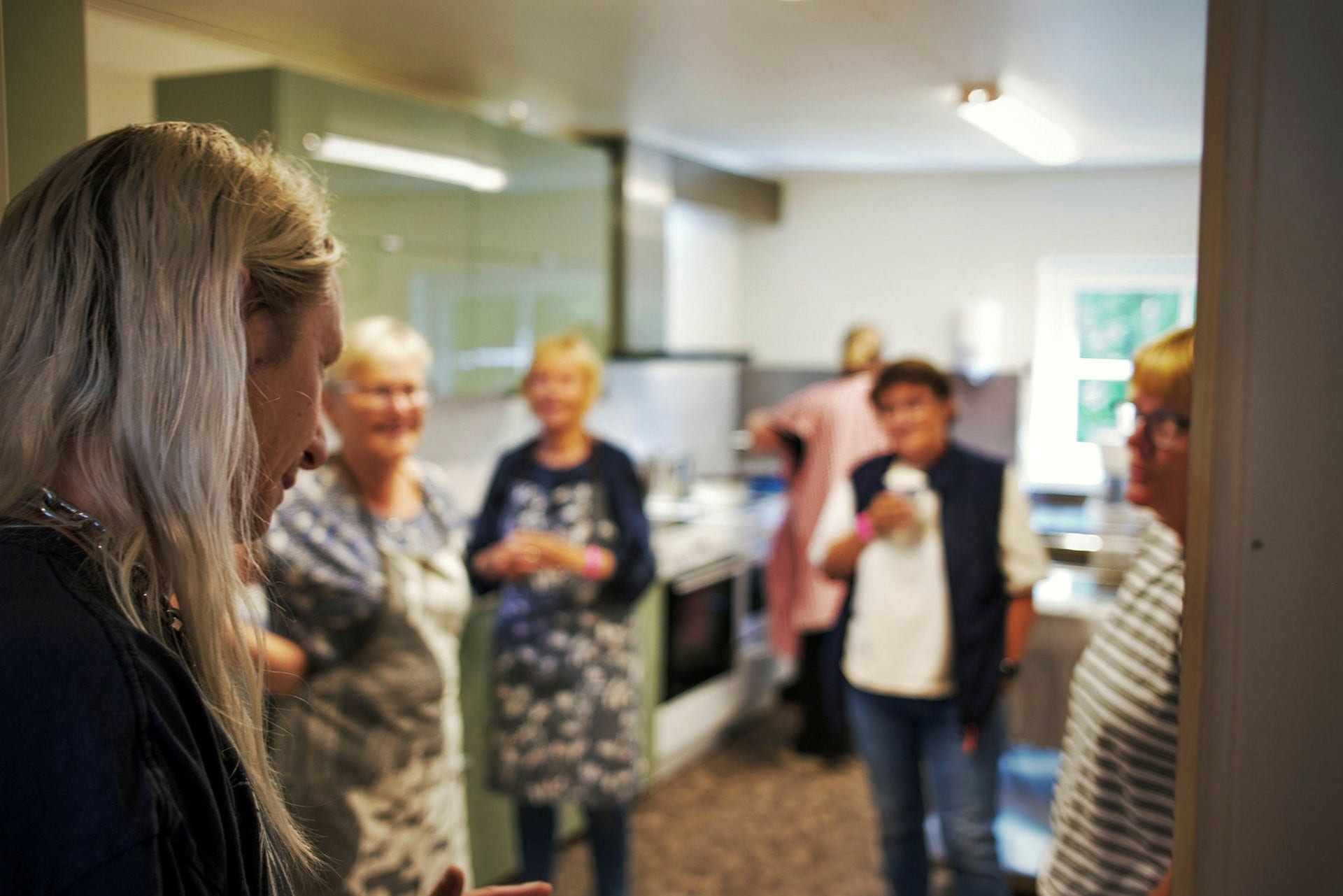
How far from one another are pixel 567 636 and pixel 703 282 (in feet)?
7.94

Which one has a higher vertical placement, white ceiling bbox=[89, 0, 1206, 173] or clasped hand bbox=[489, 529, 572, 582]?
white ceiling bbox=[89, 0, 1206, 173]

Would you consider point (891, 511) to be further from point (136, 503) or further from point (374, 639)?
point (136, 503)

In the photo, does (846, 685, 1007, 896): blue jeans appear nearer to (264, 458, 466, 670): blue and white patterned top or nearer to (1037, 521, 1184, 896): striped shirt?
(1037, 521, 1184, 896): striped shirt

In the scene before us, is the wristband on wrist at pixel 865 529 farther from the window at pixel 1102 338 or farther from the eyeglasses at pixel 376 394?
the eyeglasses at pixel 376 394

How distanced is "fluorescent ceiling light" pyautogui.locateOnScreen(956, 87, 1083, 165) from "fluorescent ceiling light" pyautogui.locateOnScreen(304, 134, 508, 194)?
72 centimetres

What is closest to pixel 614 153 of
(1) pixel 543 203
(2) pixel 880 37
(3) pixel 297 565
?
(1) pixel 543 203

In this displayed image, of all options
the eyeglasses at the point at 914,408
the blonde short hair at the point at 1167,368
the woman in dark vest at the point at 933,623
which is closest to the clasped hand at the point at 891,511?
the woman in dark vest at the point at 933,623

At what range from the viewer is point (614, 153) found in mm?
3398

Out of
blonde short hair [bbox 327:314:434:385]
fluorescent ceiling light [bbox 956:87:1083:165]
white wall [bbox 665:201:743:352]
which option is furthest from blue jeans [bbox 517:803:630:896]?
white wall [bbox 665:201:743:352]

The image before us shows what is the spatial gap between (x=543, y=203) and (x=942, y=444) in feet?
4.37

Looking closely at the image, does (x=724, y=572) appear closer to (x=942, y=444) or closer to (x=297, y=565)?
(x=942, y=444)

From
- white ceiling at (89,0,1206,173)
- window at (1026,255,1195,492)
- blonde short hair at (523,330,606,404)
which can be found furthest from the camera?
blonde short hair at (523,330,606,404)

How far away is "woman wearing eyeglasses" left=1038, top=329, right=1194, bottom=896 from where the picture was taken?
1.12 meters

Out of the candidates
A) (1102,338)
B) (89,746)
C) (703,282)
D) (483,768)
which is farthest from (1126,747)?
(703,282)
